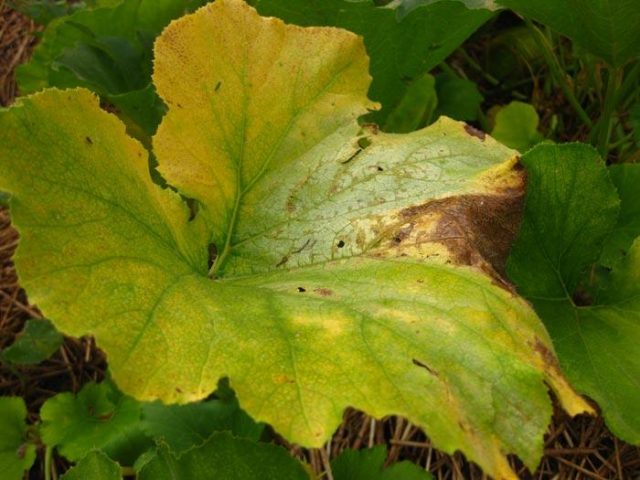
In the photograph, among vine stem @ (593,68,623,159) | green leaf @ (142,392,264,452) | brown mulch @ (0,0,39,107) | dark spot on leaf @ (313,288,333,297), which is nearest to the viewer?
dark spot on leaf @ (313,288,333,297)

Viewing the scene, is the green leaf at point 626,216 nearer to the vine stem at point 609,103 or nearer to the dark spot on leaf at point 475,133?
the vine stem at point 609,103

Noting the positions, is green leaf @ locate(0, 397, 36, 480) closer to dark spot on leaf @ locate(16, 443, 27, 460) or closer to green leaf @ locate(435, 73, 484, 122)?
dark spot on leaf @ locate(16, 443, 27, 460)

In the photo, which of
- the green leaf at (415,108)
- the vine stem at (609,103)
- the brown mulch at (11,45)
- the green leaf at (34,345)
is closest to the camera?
the vine stem at (609,103)

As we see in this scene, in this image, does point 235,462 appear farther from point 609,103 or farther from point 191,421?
point 609,103

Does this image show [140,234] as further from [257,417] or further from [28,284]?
[257,417]

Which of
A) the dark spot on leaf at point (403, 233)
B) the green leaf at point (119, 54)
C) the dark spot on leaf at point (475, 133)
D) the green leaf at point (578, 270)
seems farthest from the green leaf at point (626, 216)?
the green leaf at point (119, 54)

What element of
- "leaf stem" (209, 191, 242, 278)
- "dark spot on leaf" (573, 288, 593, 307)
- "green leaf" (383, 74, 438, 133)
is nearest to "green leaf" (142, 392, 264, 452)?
"leaf stem" (209, 191, 242, 278)
